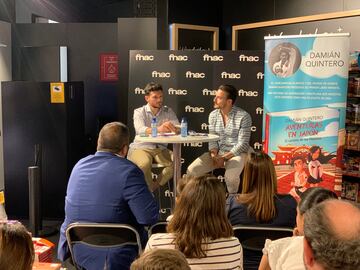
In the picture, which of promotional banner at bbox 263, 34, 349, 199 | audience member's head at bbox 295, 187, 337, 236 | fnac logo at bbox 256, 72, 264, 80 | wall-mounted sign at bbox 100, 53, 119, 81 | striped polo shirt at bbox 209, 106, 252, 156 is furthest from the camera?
wall-mounted sign at bbox 100, 53, 119, 81

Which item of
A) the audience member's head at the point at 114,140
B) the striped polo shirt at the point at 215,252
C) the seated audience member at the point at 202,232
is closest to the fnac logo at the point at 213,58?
the audience member's head at the point at 114,140

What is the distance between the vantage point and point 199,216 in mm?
2039

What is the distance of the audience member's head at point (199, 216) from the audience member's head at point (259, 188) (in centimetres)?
51

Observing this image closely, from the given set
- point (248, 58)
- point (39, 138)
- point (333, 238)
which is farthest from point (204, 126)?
point (333, 238)

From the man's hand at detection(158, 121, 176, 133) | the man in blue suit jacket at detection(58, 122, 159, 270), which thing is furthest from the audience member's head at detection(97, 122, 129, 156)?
the man's hand at detection(158, 121, 176, 133)

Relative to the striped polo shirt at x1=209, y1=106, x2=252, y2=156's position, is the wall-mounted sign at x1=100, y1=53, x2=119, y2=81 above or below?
above

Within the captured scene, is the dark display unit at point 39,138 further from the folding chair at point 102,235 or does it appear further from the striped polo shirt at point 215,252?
the striped polo shirt at point 215,252

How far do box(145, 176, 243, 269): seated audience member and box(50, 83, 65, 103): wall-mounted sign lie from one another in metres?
3.28

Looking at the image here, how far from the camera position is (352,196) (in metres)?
5.22

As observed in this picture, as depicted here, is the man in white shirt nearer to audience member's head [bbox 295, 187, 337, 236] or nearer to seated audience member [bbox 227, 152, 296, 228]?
seated audience member [bbox 227, 152, 296, 228]

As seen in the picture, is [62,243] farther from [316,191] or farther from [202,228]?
[316,191]

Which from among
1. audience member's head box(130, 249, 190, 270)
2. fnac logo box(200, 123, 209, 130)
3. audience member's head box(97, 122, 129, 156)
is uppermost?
audience member's head box(97, 122, 129, 156)

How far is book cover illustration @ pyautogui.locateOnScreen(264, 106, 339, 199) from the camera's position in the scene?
459cm

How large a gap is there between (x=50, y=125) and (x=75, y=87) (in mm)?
532
